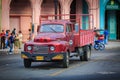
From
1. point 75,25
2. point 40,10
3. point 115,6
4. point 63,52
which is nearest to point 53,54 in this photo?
point 63,52

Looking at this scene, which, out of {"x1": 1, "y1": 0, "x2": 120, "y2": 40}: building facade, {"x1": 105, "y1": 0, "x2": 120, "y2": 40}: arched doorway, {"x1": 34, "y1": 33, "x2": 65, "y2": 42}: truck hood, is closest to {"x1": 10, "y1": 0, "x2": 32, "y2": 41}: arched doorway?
{"x1": 1, "y1": 0, "x2": 120, "y2": 40}: building facade

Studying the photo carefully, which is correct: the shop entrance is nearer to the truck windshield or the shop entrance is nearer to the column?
the column

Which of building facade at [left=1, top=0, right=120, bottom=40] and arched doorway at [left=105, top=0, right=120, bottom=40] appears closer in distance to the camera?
building facade at [left=1, top=0, right=120, bottom=40]

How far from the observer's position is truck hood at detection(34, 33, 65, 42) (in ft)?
75.8

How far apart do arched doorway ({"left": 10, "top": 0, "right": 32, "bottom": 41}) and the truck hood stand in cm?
2889

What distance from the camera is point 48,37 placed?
23.2 meters

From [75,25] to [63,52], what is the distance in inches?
143

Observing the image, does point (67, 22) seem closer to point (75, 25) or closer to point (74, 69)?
point (75, 25)

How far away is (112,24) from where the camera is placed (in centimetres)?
5750

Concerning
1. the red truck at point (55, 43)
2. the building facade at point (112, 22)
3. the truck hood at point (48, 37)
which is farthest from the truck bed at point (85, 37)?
the building facade at point (112, 22)

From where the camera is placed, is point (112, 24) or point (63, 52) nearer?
point (63, 52)

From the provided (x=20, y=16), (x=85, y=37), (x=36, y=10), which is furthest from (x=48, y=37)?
(x=20, y=16)

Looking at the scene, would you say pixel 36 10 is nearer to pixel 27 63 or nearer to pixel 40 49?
pixel 27 63

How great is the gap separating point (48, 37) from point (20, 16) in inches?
1185
